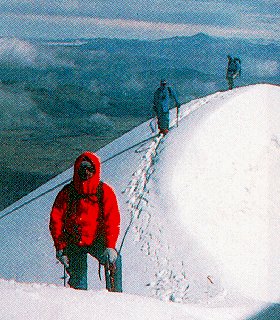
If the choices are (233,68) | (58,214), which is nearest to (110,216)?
(58,214)

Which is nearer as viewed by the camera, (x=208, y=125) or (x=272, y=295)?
(x=272, y=295)

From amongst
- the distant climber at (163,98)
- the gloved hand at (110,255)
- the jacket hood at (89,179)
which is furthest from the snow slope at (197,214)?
the jacket hood at (89,179)

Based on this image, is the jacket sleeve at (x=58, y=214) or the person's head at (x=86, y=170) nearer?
the person's head at (x=86, y=170)

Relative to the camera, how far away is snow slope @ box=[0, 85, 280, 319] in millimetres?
12648

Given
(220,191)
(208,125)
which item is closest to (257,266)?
(220,191)

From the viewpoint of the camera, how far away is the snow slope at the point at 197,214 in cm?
1265

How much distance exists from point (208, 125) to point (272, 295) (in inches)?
348

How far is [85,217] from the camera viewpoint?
605 cm

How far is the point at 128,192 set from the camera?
1755 cm

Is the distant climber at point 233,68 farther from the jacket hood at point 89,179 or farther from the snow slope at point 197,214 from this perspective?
the jacket hood at point 89,179

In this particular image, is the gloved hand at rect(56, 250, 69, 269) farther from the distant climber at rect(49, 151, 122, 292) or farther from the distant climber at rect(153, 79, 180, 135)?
the distant climber at rect(153, 79, 180, 135)

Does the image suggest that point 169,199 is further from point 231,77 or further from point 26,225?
point 231,77

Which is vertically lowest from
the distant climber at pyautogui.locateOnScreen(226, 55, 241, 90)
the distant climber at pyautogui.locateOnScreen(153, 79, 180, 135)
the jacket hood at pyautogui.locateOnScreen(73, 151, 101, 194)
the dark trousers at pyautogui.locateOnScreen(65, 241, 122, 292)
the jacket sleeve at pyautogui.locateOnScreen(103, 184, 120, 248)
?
the dark trousers at pyautogui.locateOnScreen(65, 241, 122, 292)

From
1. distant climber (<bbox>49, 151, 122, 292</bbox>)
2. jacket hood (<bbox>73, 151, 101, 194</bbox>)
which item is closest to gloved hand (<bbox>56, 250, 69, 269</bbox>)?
distant climber (<bbox>49, 151, 122, 292</bbox>)
